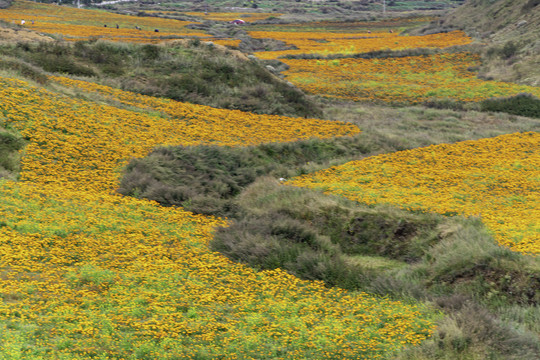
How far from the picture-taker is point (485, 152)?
23.0m

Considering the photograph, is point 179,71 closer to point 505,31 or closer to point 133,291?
point 133,291

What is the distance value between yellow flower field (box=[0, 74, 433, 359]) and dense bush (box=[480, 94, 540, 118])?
2761 cm

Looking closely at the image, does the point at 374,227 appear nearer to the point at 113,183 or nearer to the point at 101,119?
the point at 113,183

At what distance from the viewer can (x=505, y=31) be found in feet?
210

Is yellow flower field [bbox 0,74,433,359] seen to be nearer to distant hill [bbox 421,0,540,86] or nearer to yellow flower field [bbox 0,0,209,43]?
distant hill [bbox 421,0,540,86]

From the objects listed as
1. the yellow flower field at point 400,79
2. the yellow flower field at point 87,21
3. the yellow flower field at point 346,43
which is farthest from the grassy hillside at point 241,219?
the yellow flower field at point 87,21

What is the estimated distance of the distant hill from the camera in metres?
46.9

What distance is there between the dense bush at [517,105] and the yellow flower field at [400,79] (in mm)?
1902

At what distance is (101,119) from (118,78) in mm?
9231

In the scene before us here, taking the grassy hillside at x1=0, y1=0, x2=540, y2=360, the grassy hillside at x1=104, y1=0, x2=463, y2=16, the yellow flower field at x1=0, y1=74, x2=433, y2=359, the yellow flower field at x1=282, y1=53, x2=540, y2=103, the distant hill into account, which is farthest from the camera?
the grassy hillside at x1=104, y1=0, x2=463, y2=16

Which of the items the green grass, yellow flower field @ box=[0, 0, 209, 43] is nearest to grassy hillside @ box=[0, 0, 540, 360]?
the green grass

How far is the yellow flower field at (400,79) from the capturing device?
41.0m

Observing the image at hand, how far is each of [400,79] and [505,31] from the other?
24708 millimetres

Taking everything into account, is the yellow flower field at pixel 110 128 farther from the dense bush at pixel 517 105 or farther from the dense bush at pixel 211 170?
the dense bush at pixel 517 105
